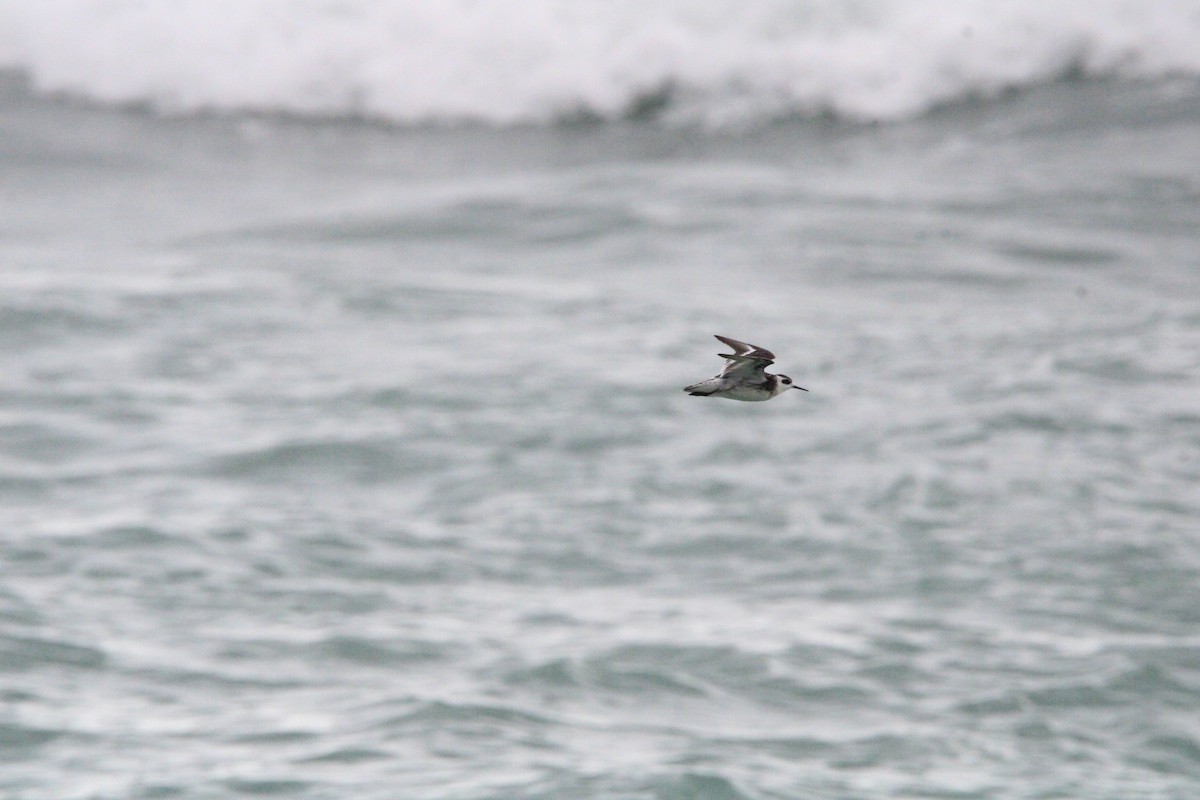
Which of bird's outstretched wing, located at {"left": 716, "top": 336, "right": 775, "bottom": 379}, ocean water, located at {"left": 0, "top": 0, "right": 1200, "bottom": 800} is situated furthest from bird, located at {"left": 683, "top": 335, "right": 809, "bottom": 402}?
ocean water, located at {"left": 0, "top": 0, "right": 1200, "bottom": 800}

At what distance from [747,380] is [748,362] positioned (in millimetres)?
160

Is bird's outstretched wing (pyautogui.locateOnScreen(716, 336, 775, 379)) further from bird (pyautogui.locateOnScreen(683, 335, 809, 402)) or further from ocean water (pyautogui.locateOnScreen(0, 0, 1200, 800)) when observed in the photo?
ocean water (pyautogui.locateOnScreen(0, 0, 1200, 800))

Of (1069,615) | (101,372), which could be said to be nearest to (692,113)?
(101,372)

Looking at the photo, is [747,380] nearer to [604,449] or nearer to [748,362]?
[748,362]

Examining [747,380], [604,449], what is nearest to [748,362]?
[747,380]

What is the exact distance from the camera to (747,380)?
36.6 feet

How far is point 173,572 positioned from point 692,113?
1835cm

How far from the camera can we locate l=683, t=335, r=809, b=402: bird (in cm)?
1088

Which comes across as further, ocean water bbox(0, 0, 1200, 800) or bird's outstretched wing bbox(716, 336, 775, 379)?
ocean water bbox(0, 0, 1200, 800)

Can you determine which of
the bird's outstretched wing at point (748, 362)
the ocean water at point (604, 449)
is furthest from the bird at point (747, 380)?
the ocean water at point (604, 449)

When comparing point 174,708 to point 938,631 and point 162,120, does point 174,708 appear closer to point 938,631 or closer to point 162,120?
point 938,631

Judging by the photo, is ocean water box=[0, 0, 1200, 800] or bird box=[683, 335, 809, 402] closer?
bird box=[683, 335, 809, 402]

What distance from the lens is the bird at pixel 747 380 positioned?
10.9m

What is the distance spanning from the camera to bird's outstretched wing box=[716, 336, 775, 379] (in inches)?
427
